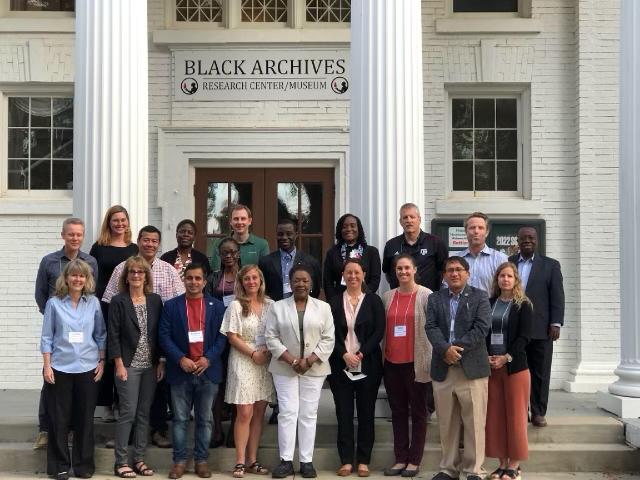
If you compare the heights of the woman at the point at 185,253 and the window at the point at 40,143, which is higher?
the window at the point at 40,143

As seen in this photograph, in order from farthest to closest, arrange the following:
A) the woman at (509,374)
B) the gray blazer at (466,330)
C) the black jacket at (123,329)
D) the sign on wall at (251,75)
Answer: the sign on wall at (251,75) → the black jacket at (123,329) → the woman at (509,374) → the gray blazer at (466,330)

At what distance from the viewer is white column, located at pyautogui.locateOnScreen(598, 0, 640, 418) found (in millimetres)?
9016

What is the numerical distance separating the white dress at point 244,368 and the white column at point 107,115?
1576mm

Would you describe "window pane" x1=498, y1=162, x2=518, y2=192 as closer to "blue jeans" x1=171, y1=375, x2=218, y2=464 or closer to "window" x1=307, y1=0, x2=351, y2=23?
"window" x1=307, y1=0, x2=351, y2=23

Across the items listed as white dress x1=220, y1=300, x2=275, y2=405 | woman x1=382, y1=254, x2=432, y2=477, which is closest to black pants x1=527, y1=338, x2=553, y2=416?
woman x1=382, y1=254, x2=432, y2=477

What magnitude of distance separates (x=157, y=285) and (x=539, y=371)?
349 cm

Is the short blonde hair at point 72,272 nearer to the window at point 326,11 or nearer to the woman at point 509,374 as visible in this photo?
the woman at point 509,374

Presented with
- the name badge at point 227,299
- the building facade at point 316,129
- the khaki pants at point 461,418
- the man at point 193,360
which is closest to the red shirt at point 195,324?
the man at point 193,360

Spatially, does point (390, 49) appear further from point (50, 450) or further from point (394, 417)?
point (50, 450)

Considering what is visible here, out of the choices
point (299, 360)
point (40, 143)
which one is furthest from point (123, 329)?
point (40, 143)

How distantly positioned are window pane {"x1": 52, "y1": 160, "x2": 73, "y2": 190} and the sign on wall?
1657mm

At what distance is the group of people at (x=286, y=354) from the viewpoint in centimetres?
768

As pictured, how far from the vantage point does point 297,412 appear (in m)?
7.93

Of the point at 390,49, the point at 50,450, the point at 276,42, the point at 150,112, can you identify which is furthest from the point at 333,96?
the point at 50,450
